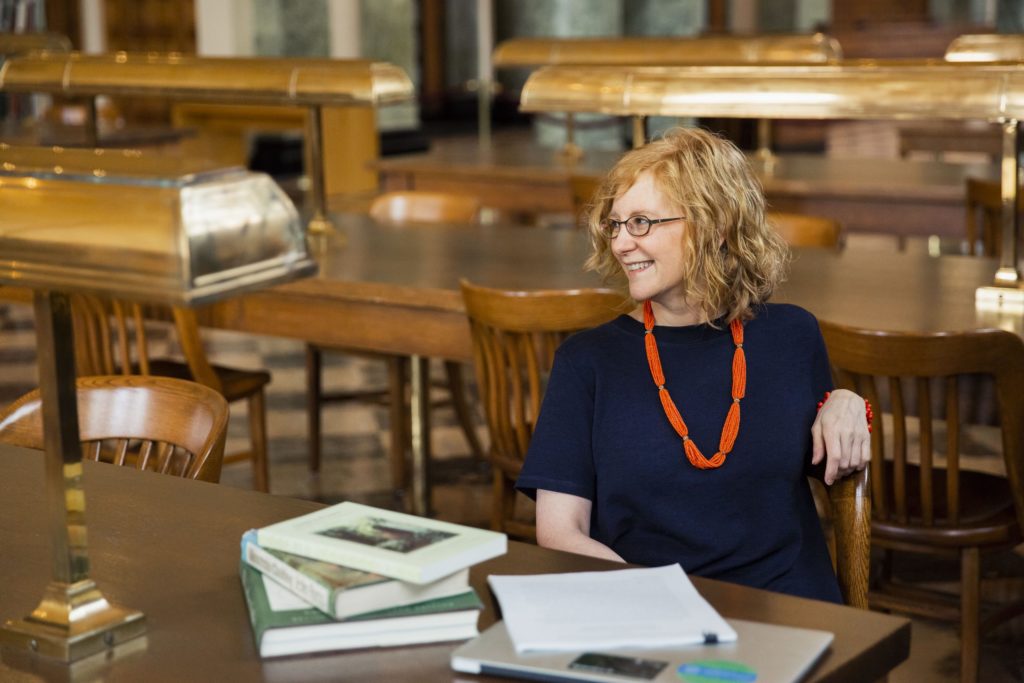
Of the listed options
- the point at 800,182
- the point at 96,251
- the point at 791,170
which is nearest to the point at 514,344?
the point at 96,251

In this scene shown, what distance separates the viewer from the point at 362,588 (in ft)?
5.02

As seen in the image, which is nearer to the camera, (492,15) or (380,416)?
(380,416)

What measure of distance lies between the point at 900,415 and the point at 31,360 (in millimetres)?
4845

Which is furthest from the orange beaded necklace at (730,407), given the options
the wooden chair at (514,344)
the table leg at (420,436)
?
the table leg at (420,436)

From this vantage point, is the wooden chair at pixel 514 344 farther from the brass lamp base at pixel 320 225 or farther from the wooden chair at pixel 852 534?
the brass lamp base at pixel 320 225

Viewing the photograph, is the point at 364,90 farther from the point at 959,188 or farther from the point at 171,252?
the point at 171,252

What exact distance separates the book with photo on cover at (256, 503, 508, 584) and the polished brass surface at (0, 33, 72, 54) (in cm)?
448

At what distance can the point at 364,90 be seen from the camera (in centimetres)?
421

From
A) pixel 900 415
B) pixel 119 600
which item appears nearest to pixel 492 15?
pixel 900 415

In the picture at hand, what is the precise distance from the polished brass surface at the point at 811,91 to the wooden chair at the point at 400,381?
1.04 m

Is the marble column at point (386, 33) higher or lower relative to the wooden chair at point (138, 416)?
higher

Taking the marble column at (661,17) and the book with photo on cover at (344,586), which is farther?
the marble column at (661,17)

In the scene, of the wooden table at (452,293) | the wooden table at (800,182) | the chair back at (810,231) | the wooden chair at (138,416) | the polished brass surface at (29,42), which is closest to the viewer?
the wooden chair at (138,416)

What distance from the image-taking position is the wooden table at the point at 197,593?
1522 mm
